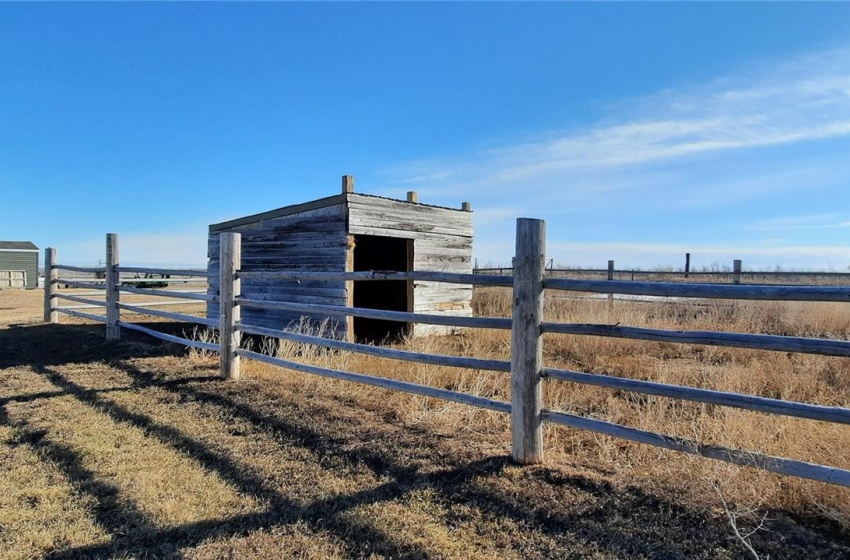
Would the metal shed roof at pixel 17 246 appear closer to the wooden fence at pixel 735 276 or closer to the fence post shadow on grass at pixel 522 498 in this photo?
the wooden fence at pixel 735 276

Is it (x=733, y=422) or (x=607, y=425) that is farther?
(x=733, y=422)

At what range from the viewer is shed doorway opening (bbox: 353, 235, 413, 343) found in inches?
469

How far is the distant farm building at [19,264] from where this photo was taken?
110 feet

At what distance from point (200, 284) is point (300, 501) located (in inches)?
862

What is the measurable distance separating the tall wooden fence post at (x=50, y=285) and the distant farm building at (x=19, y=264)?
2788 cm

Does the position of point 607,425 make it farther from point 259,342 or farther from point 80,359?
point 259,342

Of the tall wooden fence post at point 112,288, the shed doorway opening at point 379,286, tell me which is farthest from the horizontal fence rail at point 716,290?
the shed doorway opening at point 379,286

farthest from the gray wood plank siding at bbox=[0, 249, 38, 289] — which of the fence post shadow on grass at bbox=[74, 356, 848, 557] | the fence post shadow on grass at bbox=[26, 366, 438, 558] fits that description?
the fence post shadow on grass at bbox=[74, 356, 848, 557]

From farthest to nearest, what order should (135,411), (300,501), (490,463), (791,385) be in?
(791,385) → (135,411) → (490,463) → (300,501)

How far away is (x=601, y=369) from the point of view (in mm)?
7945

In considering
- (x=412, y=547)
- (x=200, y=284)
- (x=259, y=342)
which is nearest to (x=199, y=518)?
(x=412, y=547)

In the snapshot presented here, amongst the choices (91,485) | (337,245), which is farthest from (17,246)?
(91,485)

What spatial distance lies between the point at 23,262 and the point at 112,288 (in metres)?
34.1

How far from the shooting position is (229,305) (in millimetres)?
6059
